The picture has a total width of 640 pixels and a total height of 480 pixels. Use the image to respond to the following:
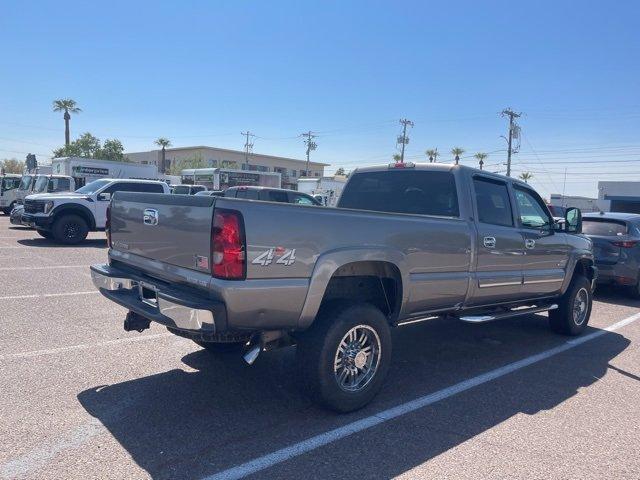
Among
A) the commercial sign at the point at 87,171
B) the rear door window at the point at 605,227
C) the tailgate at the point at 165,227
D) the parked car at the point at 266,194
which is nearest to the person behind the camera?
the tailgate at the point at 165,227

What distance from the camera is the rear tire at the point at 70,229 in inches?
551

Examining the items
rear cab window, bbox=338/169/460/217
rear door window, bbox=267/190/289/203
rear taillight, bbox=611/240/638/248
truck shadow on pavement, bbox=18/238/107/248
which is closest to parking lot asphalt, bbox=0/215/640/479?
rear cab window, bbox=338/169/460/217

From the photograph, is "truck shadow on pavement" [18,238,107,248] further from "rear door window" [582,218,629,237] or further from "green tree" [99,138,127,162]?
"green tree" [99,138,127,162]

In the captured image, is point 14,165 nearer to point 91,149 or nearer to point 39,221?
point 91,149

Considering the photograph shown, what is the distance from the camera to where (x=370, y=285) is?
4625 millimetres

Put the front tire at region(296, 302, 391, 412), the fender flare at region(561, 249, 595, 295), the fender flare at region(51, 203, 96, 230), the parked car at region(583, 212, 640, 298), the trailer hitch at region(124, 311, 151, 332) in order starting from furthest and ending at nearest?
the fender flare at region(51, 203, 96, 230) < the parked car at region(583, 212, 640, 298) < the fender flare at region(561, 249, 595, 295) < the trailer hitch at region(124, 311, 151, 332) < the front tire at region(296, 302, 391, 412)

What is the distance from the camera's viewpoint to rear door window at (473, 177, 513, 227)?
5.39 m

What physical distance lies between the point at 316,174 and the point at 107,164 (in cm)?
6959

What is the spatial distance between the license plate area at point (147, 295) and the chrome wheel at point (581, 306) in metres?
5.51

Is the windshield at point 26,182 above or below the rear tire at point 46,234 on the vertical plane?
above

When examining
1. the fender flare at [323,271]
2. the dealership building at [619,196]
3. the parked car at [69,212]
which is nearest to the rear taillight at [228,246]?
the fender flare at [323,271]

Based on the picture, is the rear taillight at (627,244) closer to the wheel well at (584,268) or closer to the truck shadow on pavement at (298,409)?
the wheel well at (584,268)

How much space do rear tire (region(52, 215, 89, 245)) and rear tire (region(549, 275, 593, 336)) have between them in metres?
12.2

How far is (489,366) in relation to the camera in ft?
17.8
